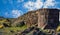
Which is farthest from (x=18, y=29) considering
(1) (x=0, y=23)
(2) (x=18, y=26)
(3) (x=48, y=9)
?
(3) (x=48, y=9)

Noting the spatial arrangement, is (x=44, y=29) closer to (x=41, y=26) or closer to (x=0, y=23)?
(x=41, y=26)

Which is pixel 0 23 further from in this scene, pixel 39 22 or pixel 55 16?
pixel 55 16

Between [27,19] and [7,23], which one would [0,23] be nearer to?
[7,23]

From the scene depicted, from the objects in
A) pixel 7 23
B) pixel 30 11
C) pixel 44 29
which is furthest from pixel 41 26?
pixel 7 23

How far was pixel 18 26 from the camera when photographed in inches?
310

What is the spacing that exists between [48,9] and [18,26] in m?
1.17

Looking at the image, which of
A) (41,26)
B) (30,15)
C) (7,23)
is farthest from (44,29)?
(7,23)

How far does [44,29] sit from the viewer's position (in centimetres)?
780

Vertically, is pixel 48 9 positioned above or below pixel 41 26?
above

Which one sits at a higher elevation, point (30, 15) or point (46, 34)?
point (30, 15)

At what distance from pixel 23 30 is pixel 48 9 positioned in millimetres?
1084

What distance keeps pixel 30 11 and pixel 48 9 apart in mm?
627

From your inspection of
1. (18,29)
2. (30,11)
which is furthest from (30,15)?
(18,29)

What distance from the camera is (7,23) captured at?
26.1ft
